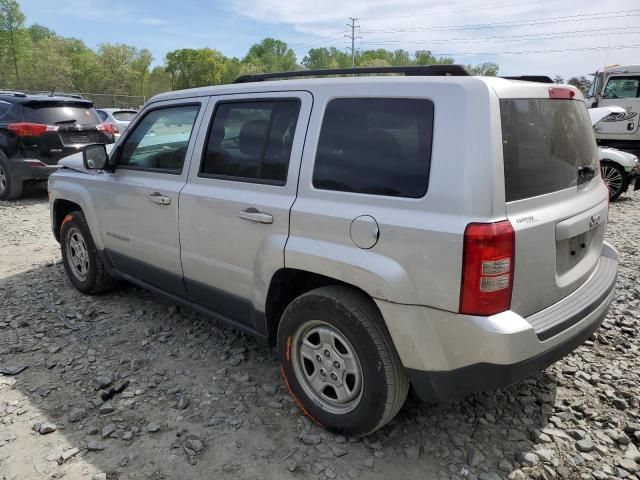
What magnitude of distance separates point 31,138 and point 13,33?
5843 cm

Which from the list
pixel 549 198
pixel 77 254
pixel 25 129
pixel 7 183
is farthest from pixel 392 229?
pixel 7 183

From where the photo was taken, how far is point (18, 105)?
29.4ft

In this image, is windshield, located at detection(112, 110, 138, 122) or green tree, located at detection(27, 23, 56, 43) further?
green tree, located at detection(27, 23, 56, 43)

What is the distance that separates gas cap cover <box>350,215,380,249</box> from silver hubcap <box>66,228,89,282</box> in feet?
10.3

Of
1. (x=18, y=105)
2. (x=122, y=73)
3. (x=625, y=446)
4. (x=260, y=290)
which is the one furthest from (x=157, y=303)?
(x=122, y=73)

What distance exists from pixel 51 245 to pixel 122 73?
6768 centimetres

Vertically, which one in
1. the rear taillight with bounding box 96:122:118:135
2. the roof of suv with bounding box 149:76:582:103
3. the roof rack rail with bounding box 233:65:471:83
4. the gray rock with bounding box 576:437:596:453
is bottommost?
the gray rock with bounding box 576:437:596:453

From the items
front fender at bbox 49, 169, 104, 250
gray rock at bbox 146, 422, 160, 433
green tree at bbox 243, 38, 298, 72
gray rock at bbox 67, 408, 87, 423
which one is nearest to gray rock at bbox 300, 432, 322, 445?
gray rock at bbox 146, 422, 160, 433

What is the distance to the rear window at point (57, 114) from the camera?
894 cm

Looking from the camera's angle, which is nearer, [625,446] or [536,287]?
[536,287]

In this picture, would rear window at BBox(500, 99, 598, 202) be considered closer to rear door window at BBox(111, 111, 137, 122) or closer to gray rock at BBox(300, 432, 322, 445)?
gray rock at BBox(300, 432, 322, 445)

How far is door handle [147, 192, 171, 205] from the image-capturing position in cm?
350

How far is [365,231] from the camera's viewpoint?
7.84 feet

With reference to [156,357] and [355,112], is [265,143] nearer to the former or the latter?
[355,112]
